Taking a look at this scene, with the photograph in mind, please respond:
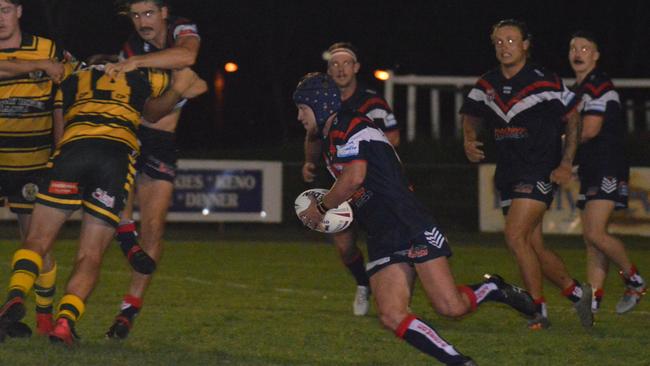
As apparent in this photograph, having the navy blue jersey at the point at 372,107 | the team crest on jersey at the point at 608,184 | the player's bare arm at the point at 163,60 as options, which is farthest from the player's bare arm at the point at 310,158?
the team crest on jersey at the point at 608,184

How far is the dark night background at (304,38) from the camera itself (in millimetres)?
37156

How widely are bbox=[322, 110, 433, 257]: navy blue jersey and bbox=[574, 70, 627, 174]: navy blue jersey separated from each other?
3.38m

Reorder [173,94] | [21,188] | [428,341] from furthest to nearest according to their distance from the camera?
[21,188]
[173,94]
[428,341]

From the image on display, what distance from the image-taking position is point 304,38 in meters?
42.4

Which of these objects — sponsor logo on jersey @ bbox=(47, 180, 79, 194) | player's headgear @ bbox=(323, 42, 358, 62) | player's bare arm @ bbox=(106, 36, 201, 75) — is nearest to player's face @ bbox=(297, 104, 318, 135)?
player's bare arm @ bbox=(106, 36, 201, 75)

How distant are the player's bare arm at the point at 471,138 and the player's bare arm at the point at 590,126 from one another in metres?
0.81

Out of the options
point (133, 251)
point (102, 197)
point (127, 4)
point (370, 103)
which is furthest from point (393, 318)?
point (370, 103)

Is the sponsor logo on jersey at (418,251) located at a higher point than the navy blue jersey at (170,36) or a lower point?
lower

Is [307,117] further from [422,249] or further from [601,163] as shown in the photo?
[601,163]

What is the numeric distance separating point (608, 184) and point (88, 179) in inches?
175

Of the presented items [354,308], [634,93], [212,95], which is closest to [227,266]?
[354,308]

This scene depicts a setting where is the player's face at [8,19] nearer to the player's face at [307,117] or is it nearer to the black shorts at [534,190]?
the player's face at [307,117]

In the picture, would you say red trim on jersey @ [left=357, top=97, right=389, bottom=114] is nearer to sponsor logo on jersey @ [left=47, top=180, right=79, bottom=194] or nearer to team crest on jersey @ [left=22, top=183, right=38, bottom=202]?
team crest on jersey @ [left=22, top=183, right=38, bottom=202]

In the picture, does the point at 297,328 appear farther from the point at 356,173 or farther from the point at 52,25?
the point at 52,25
